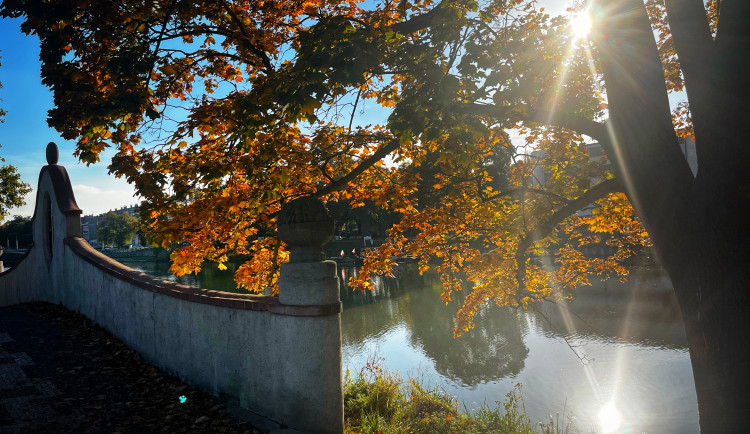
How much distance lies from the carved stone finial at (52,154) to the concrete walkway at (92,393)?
5.75 m

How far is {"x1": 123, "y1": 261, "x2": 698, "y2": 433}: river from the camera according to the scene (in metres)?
11.5

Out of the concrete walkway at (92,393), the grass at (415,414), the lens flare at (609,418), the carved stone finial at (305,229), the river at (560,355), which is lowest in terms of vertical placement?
the lens flare at (609,418)

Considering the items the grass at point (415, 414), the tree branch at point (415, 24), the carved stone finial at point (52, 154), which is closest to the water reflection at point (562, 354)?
the grass at point (415, 414)

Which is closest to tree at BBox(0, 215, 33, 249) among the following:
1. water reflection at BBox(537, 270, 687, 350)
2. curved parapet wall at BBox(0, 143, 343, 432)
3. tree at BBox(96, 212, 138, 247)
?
tree at BBox(96, 212, 138, 247)

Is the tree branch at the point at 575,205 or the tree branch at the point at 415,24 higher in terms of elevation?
the tree branch at the point at 415,24

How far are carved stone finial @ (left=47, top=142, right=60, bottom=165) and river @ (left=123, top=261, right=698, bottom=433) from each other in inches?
397

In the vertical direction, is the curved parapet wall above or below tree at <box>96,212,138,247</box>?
below

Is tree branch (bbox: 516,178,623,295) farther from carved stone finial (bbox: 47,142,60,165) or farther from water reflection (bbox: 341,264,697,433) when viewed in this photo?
carved stone finial (bbox: 47,142,60,165)

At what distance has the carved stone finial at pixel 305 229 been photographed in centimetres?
459

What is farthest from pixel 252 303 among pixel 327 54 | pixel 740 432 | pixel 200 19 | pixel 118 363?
pixel 200 19

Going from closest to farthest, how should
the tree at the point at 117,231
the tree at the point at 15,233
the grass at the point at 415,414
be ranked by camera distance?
the grass at the point at 415,414 → the tree at the point at 15,233 → the tree at the point at 117,231

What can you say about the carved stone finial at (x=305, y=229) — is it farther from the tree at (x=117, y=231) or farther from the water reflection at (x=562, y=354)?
the tree at (x=117, y=231)

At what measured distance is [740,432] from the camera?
3420 millimetres

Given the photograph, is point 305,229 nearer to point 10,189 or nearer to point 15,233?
point 10,189
